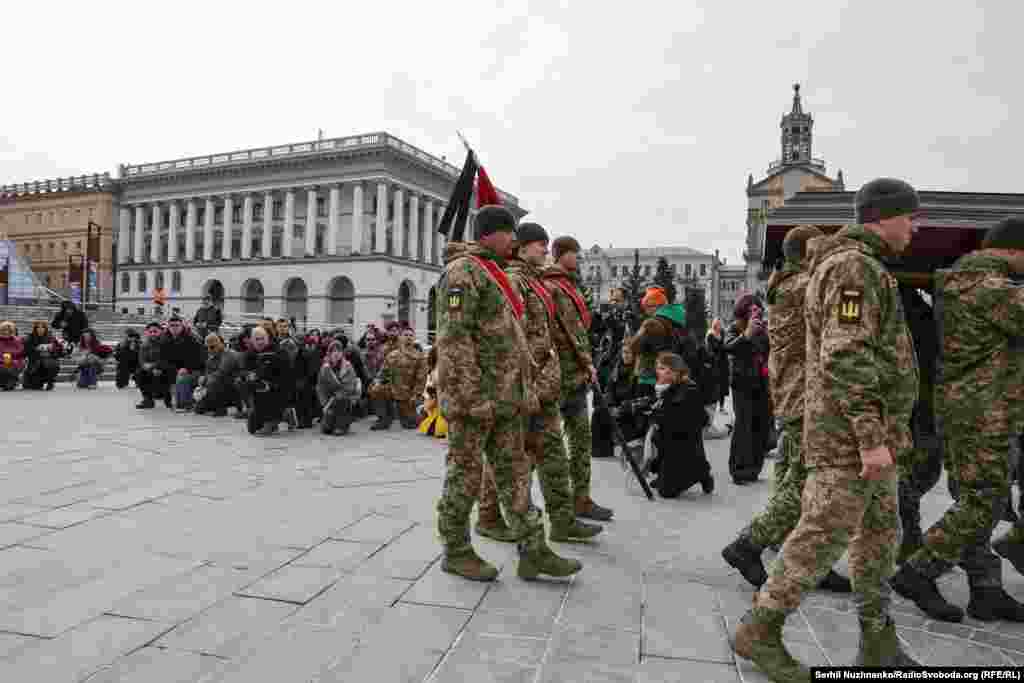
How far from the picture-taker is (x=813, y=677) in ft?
8.77

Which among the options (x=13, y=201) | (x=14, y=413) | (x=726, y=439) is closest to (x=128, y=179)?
(x=13, y=201)

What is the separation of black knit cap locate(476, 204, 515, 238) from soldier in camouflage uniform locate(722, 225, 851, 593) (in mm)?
1663

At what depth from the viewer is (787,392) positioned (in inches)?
163

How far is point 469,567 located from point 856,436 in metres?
2.12

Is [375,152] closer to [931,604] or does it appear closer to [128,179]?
[128,179]

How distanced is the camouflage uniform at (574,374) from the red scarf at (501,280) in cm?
107

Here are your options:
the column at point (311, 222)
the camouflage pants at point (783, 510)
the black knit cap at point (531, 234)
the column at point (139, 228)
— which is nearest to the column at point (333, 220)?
the column at point (311, 222)

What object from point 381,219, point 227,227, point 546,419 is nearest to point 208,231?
point 227,227

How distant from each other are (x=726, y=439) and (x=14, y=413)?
37.3 ft

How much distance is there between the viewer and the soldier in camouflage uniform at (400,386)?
11094 millimetres

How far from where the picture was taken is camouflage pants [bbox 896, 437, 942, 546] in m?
4.19

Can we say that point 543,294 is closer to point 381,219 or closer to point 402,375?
point 402,375

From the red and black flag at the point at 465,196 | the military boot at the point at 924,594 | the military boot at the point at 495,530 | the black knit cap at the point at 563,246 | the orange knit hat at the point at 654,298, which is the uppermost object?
the red and black flag at the point at 465,196

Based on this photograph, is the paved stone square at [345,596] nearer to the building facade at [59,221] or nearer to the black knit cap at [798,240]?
the black knit cap at [798,240]
